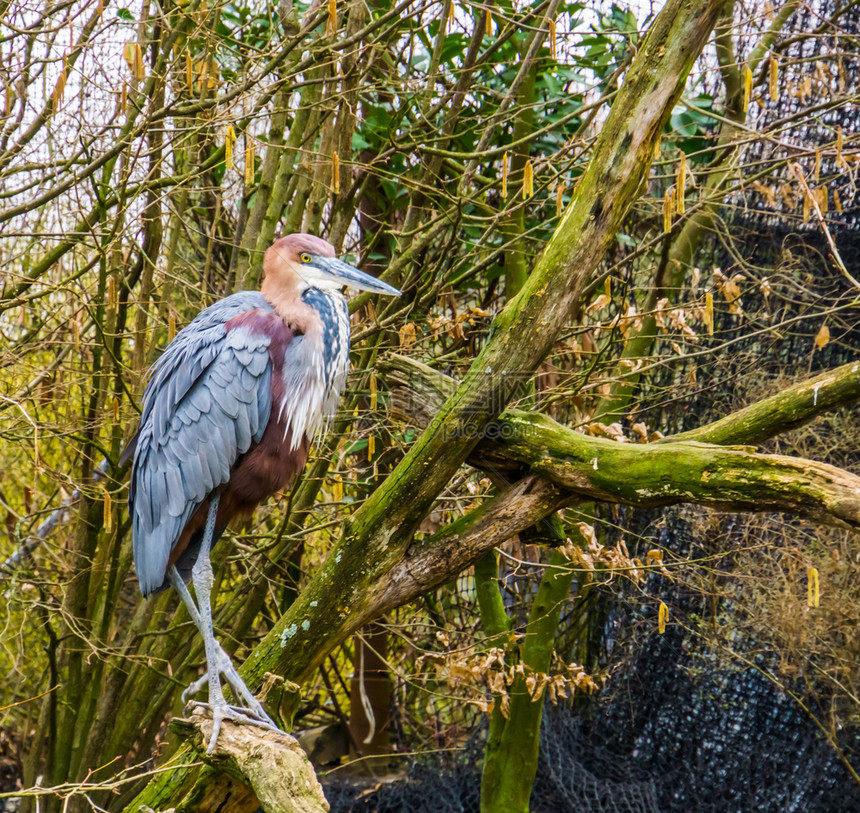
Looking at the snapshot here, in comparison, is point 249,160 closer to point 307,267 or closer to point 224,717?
point 307,267

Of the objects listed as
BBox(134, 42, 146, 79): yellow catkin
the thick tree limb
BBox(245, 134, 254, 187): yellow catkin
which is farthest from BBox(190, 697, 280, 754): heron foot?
BBox(134, 42, 146, 79): yellow catkin

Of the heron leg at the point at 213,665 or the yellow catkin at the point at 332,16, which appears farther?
the yellow catkin at the point at 332,16

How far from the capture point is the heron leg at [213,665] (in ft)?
8.49

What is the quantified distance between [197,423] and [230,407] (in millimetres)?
133

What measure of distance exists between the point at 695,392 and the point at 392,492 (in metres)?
2.21

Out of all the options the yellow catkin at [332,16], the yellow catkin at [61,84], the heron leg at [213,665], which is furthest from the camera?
the yellow catkin at [332,16]

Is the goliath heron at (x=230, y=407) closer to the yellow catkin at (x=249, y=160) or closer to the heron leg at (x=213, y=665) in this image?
the heron leg at (x=213, y=665)

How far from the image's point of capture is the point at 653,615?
471 centimetres

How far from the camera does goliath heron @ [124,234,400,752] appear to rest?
9.61ft

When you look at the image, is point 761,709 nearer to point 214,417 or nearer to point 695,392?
point 695,392

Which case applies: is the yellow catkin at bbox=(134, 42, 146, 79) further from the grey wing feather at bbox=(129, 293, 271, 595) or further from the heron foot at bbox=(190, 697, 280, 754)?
the heron foot at bbox=(190, 697, 280, 754)

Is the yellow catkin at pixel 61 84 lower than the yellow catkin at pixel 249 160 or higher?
higher

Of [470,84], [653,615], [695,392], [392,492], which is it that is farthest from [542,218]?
[392,492]

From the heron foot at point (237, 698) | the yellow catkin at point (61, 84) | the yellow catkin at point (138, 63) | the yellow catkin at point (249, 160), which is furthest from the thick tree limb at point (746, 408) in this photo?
the yellow catkin at point (61, 84)
